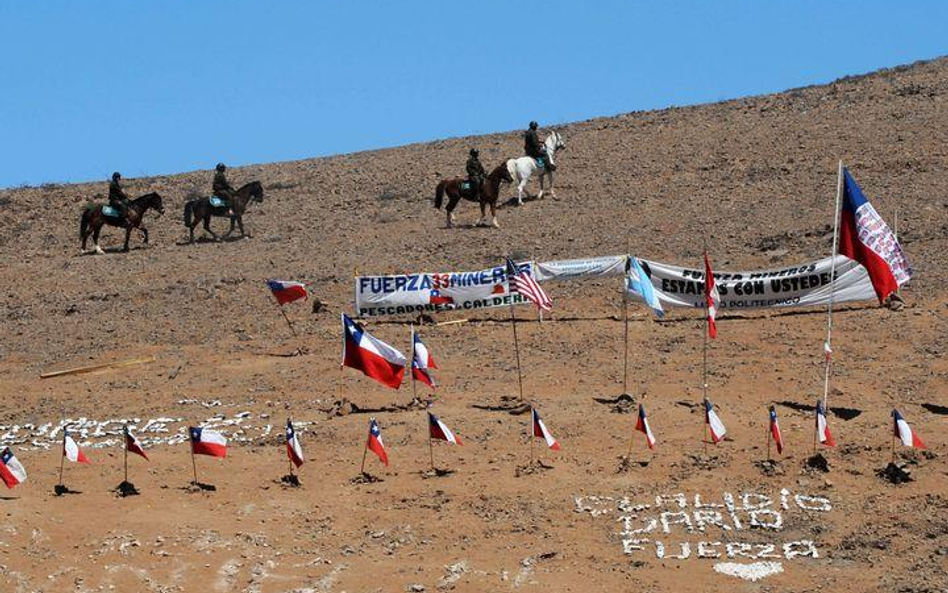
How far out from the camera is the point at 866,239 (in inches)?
938

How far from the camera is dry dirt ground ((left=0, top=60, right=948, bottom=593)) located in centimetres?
2030

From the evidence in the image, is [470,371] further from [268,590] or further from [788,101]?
[788,101]

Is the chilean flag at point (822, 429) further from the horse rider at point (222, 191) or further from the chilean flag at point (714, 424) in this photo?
the horse rider at point (222, 191)

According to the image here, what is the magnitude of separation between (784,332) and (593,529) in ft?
29.3

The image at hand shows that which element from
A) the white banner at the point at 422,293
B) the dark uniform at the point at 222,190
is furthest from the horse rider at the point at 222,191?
the white banner at the point at 422,293

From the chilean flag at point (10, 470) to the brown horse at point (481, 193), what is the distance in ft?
61.7

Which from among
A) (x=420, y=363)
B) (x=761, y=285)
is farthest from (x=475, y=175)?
(x=420, y=363)

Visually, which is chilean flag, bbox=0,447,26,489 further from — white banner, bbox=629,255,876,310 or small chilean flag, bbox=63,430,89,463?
white banner, bbox=629,255,876,310

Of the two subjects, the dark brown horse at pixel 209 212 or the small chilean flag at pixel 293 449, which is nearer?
the small chilean flag at pixel 293 449

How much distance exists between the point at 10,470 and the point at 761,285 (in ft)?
43.9

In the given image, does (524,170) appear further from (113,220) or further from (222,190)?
(113,220)

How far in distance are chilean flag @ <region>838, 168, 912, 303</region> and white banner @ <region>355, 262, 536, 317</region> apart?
7525 mm

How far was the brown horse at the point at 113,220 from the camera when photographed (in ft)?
134

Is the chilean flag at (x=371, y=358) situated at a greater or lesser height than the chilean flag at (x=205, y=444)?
greater
